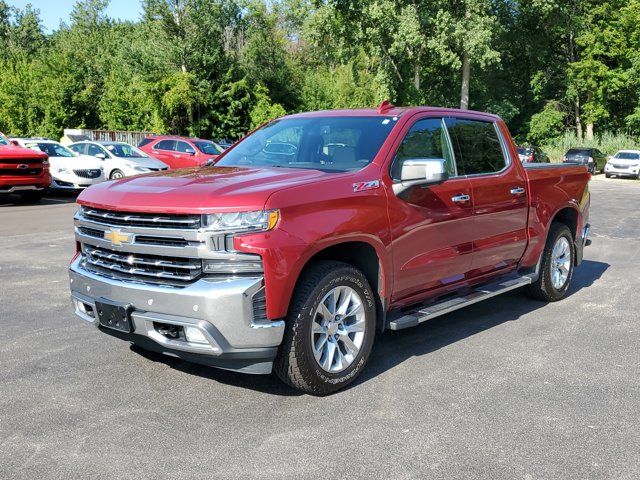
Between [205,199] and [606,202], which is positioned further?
[606,202]

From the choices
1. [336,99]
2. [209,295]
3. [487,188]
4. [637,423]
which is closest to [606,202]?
[487,188]

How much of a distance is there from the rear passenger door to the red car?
61.9 feet

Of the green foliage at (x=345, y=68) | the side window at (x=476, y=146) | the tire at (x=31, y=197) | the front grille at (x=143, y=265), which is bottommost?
the tire at (x=31, y=197)

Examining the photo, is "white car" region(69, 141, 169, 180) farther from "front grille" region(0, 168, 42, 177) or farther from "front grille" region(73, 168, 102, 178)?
"front grille" region(0, 168, 42, 177)

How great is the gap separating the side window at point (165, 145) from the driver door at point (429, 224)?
21.1 metres

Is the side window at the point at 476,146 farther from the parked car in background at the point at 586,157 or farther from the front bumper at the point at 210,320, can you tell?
the parked car in background at the point at 586,157

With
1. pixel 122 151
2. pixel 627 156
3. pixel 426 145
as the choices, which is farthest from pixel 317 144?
pixel 627 156

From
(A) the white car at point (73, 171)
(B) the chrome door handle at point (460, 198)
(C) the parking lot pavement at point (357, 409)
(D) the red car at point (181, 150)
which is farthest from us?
(D) the red car at point (181, 150)

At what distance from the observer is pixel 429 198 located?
4.94 metres

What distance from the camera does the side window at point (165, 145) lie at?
995 inches

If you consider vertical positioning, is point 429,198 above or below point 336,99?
below

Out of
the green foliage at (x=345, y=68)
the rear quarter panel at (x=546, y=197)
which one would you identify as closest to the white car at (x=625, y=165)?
the green foliage at (x=345, y=68)

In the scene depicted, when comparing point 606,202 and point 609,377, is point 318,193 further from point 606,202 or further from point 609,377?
point 606,202

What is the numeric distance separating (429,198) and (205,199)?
187 cm
